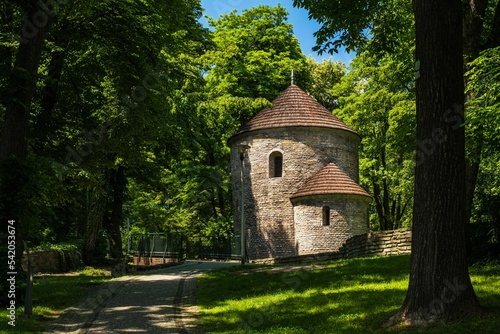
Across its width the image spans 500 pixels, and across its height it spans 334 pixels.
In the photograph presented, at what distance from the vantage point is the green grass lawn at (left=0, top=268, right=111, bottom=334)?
10.2 metres

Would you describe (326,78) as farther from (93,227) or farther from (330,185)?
(93,227)

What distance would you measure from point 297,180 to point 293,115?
368 centimetres

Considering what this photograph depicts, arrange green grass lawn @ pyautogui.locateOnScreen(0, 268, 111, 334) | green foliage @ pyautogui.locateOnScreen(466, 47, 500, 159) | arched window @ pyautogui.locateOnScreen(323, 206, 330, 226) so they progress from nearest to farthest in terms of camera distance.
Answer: green grass lawn @ pyautogui.locateOnScreen(0, 268, 111, 334), green foliage @ pyautogui.locateOnScreen(466, 47, 500, 159), arched window @ pyautogui.locateOnScreen(323, 206, 330, 226)

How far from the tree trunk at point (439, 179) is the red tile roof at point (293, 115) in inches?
891

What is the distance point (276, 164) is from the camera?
32531 mm

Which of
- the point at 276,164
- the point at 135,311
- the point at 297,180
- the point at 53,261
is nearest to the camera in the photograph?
the point at 135,311

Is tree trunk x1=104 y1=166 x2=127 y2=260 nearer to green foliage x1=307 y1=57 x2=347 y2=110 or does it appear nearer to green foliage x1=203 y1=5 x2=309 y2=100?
green foliage x1=203 y1=5 x2=309 y2=100

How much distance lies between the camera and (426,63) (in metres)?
8.77

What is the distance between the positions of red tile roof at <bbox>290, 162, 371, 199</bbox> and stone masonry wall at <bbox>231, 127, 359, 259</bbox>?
2.93 ft

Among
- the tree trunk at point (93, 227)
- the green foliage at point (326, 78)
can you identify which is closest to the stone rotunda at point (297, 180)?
the tree trunk at point (93, 227)

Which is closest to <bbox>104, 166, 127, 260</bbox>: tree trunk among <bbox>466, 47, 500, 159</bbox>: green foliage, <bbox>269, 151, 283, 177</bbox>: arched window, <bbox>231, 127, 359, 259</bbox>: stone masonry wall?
<bbox>231, 127, 359, 259</bbox>: stone masonry wall

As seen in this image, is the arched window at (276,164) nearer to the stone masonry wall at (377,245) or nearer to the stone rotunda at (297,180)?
the stone rotunda at (297,180)

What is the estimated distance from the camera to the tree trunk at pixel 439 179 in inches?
328

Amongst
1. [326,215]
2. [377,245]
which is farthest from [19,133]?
[326,215]
